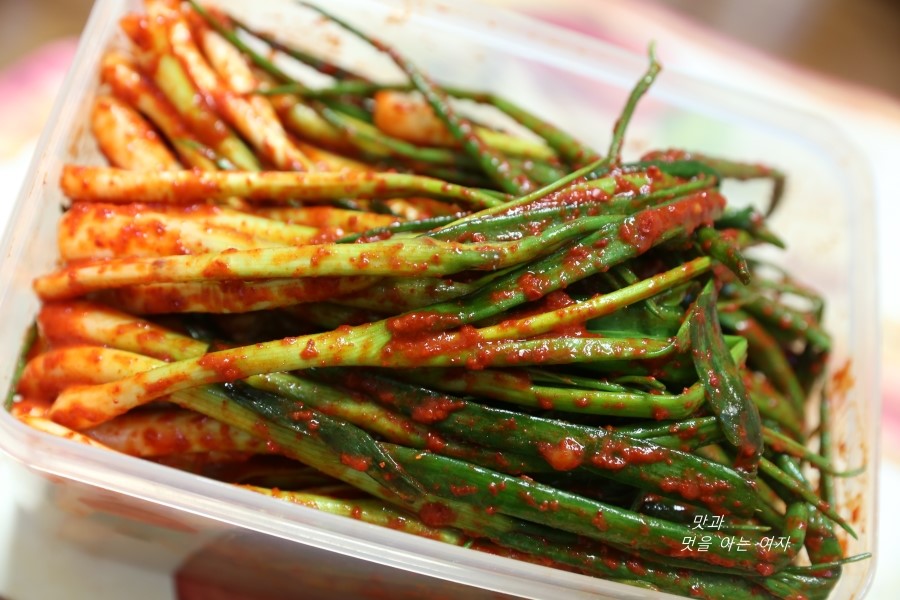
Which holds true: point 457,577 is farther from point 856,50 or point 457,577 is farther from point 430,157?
point 856,50

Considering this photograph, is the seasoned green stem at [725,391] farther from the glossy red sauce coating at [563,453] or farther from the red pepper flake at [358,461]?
the red pepper flake at [358,461]

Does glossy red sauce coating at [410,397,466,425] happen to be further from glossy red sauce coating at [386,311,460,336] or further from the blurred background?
the blurred background

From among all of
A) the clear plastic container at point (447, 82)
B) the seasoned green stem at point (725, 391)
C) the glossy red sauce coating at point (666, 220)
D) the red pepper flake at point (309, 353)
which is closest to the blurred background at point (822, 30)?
the clear plastic container at point (447, 82)

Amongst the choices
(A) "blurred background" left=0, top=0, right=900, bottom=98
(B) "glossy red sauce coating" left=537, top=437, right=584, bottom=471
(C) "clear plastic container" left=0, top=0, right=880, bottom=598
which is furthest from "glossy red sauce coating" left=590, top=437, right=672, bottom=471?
(A) "blurred background" left=0, top=0, right=900, bottom=98

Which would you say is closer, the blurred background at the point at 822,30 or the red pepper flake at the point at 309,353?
the red pepper flake at the point at 309,353

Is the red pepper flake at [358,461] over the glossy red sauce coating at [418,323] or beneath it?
beneath
